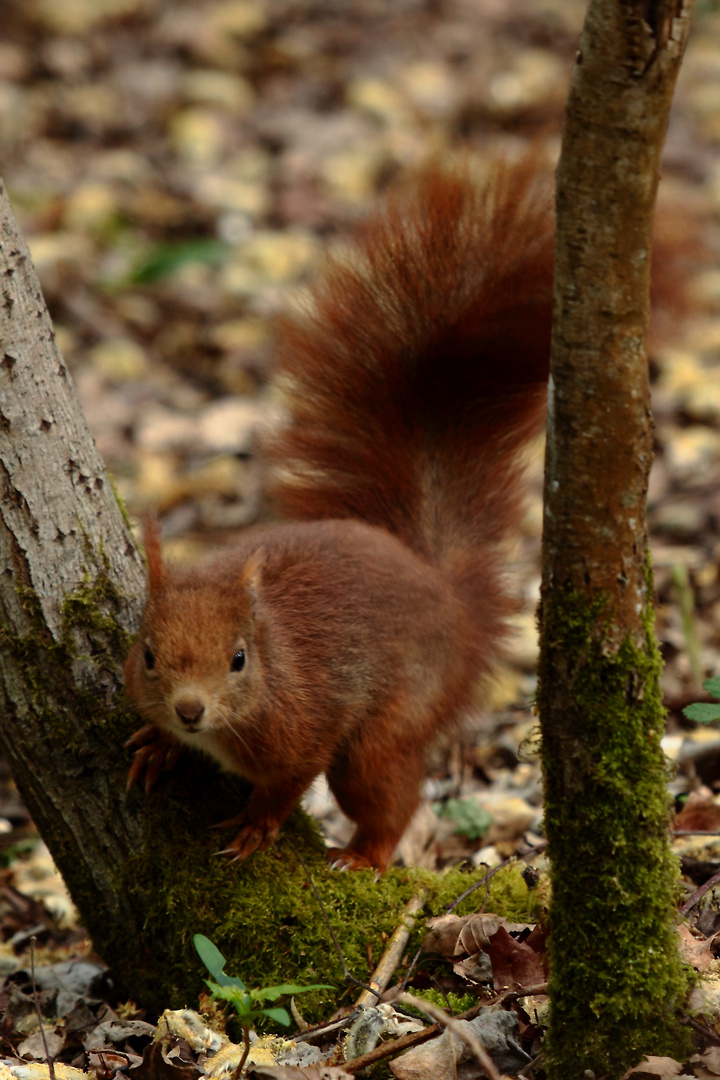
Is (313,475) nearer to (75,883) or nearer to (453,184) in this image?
(453,184)

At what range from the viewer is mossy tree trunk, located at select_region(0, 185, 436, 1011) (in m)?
2.21

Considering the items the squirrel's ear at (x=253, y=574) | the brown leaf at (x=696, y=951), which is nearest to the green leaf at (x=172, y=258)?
the squirrel's ear at (x=253, y=574)

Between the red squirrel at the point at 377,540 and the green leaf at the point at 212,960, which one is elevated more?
the red squirrel at the point at 377,540

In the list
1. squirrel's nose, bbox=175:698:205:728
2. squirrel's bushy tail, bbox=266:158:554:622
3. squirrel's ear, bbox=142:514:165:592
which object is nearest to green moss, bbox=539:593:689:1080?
squirrel's nose, bbox=175:698:205:728

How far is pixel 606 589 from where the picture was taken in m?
1.56

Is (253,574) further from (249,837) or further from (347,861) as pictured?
(347,861)

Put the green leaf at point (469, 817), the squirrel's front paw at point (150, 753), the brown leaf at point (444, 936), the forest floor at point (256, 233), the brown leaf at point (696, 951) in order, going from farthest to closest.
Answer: the forest floor at point (256, 233) → the green leaf at point (469, 817) → the squirrel's front paw at point (150, 753) → the brown leaf at point (444, 936) → the brown leaf at point (696, 951)

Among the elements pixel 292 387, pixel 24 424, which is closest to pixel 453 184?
pixel 292 387

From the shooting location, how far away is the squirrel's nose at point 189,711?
2.16 m

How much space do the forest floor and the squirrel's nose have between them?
2.44ft

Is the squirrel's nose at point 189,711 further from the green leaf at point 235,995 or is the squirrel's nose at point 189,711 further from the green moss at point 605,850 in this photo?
the green moss at point 605,850

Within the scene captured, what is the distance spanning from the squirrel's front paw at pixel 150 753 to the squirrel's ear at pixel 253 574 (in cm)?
34

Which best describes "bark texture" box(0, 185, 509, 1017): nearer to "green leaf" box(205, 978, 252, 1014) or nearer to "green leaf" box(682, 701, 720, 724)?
"green leaf" box(205, 978, 252, 1014)

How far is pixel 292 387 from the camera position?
302 cm
